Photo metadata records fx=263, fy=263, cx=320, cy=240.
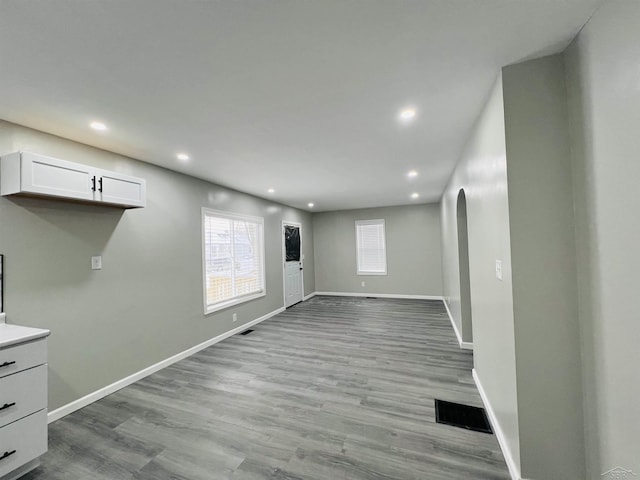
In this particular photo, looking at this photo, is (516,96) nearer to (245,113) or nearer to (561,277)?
(561,277)

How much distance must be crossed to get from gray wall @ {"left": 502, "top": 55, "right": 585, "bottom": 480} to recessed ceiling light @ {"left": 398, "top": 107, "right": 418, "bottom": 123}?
750 millimetres

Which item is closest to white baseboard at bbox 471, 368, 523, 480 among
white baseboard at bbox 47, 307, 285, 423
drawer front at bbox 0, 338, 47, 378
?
drawer front at bbox 0, 338, 47, 378

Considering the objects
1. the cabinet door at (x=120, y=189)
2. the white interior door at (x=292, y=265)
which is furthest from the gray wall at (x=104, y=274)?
the white interior door at (x=292, y=265)

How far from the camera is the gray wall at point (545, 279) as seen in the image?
4.61 ft

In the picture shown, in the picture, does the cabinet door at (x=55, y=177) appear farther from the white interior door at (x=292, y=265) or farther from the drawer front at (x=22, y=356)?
the white interior door at (x=292, y=265)

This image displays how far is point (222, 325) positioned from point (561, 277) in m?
4.14

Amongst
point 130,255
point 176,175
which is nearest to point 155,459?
point 130,255

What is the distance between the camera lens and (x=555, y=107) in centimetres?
144

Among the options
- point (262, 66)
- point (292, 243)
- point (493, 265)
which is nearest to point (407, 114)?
point (262, 66)

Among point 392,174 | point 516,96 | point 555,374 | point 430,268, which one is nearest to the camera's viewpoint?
point 555,374

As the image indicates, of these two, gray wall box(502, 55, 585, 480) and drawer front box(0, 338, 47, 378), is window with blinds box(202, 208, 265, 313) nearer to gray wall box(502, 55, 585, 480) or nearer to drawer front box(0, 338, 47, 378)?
drawer front box(0, 338, 47, 378)

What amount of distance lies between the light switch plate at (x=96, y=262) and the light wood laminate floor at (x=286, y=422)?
128cm

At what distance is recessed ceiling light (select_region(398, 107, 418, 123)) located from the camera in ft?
6.78

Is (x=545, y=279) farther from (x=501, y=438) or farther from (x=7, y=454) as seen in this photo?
(x=7, y=454)
